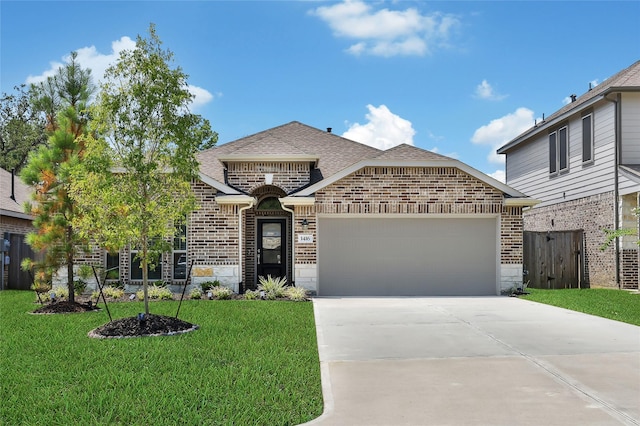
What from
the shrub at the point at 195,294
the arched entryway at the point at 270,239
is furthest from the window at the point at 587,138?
the shrub at the point at 195,294

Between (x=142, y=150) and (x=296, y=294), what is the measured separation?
19.7 ft

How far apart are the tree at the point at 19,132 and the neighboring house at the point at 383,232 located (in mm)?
24075

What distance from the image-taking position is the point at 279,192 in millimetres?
17859

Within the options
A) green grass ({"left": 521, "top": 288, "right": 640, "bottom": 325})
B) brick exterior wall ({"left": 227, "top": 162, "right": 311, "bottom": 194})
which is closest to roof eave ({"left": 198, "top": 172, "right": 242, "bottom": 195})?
brick exterior wall ({"left": 227, "top": 162, "right": 311, "bottom": 194})

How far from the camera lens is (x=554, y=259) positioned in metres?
19.2

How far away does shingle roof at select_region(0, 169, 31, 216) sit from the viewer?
18938 mm

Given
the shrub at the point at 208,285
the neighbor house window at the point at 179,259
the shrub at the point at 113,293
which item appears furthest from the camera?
the neighbor house window at the point at 179,259

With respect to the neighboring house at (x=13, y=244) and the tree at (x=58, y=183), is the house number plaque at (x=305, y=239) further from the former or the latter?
the neighboring house at (x=13, y=244)

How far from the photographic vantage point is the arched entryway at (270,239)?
17.8 m

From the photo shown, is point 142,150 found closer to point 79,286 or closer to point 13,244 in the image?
point 79,286

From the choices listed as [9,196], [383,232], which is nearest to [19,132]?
[9,196]

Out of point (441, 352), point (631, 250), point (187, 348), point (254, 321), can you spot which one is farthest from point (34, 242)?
point (631, 250)

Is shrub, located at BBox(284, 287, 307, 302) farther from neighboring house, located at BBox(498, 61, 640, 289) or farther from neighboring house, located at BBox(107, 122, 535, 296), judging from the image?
neighboring house, located at BBox(498, 61, 640, 289)

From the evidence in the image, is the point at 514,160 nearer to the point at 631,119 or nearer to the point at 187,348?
the point at 631,119
